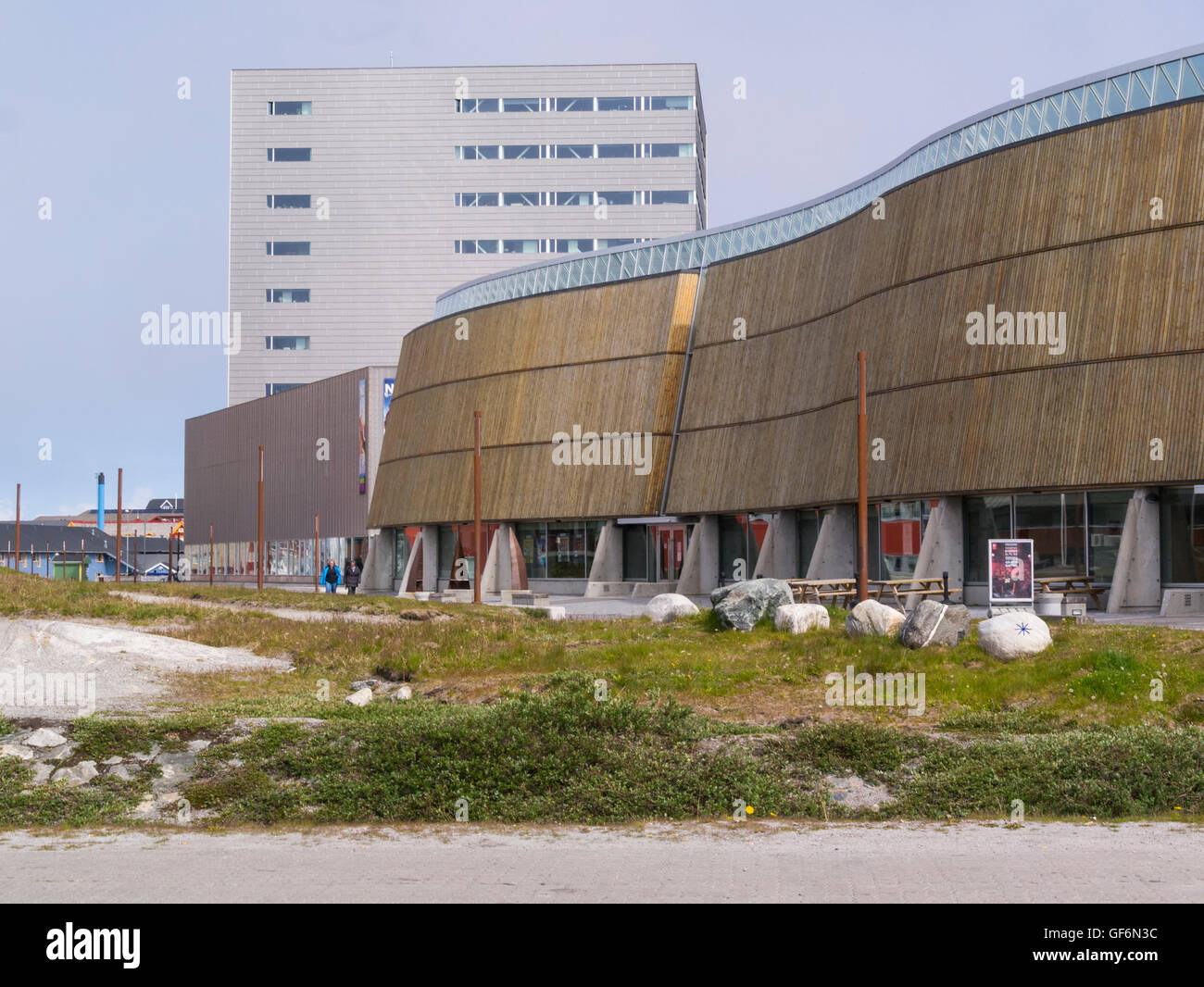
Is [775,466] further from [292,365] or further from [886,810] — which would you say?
[292,365]

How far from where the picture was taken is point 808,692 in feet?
57.0

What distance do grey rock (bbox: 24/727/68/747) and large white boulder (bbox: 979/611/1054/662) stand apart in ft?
40.4

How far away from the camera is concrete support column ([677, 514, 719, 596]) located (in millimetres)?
49438

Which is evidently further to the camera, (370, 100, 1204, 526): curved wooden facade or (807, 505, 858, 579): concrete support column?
(807, 505, 858, 579): concrete support column

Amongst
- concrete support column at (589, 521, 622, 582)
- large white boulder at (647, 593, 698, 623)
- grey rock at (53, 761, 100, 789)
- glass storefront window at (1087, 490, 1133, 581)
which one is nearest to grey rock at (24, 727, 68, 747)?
grey rock at (53, 761, 100, 789)

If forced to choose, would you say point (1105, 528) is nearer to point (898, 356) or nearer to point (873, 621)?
point (898, 356)

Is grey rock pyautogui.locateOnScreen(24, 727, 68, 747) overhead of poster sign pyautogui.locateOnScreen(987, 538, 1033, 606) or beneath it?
beneath

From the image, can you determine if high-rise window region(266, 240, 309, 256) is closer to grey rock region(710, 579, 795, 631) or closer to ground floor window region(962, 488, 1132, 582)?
ground floor window region(962, 488, 1132, 582)

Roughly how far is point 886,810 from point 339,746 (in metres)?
4.97

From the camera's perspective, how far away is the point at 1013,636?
18.5m

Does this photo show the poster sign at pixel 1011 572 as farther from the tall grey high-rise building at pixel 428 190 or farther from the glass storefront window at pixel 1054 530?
the tall grey high-rise building at pixel 428 190

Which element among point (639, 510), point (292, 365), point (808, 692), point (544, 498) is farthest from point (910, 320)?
point (292, 365)

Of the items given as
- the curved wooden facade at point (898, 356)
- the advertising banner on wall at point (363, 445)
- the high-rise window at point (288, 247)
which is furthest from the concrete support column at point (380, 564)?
the high-rise window at point (288, 247)

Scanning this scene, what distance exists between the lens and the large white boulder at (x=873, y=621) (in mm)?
20672
